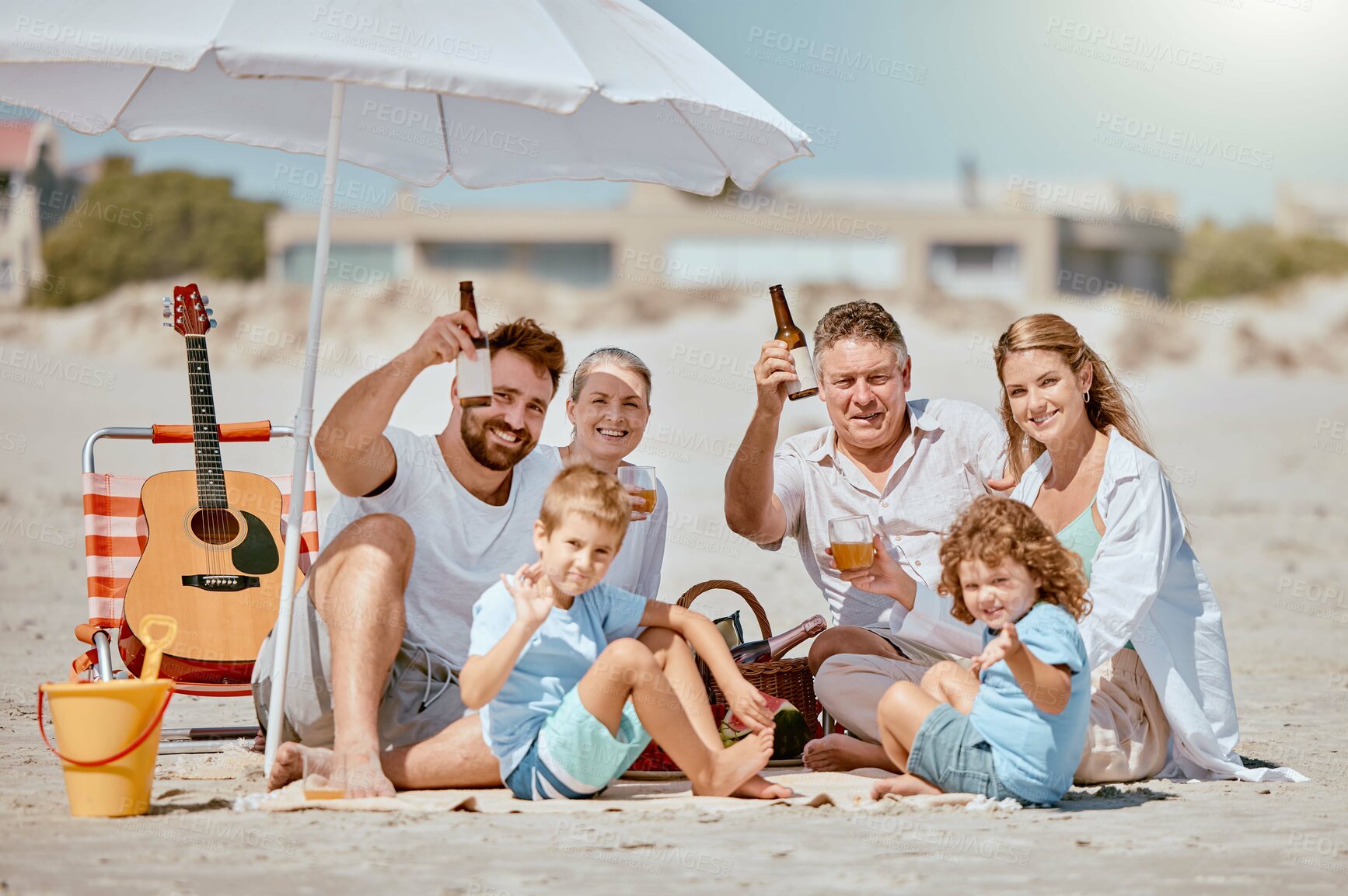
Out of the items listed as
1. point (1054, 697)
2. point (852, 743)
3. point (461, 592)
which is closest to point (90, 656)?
point (461, 592)

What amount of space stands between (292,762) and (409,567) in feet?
2.16

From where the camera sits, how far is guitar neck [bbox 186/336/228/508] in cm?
571

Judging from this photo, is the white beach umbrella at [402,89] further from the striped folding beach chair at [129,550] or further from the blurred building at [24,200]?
the blurred building at [24,200]

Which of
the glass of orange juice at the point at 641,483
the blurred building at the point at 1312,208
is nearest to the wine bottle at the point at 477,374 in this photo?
the glass of orange juice at the point at 641,483

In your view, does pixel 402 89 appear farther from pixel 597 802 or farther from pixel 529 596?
pixel 597 802

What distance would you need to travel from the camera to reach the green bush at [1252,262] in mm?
50219

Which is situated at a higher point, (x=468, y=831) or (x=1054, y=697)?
(x=1054, y=697)

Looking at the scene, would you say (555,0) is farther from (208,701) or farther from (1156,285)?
(1156,285)

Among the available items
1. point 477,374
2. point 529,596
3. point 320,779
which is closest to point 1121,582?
point 529,596

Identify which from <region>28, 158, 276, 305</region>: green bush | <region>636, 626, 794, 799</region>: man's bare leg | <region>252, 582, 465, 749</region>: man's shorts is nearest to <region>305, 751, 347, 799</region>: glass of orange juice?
<region>252, 582, 465, 749</region>: man's shorts

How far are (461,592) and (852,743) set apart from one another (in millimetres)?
1423

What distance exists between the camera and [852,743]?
499cm

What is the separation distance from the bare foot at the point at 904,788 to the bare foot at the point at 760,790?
262mm

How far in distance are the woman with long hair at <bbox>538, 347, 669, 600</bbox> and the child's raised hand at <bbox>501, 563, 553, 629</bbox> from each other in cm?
101
